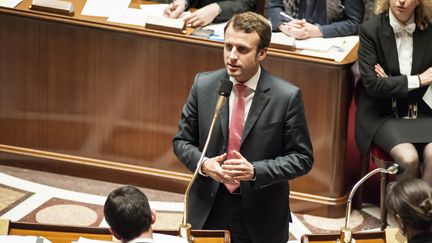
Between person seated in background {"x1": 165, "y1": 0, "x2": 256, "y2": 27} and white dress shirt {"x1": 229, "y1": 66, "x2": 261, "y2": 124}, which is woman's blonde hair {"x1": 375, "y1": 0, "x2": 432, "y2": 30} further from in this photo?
white dress shirt {"x1": 229, "y1": 66, "x2": 261, "y2": 124}

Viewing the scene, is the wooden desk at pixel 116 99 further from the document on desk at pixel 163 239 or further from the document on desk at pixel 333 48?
the document on desk at pixel 163 239

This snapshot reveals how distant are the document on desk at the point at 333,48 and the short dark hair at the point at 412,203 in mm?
2641

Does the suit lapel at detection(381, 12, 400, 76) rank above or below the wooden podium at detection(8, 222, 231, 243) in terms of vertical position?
above

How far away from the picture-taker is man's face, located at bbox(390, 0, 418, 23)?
537 centimetres

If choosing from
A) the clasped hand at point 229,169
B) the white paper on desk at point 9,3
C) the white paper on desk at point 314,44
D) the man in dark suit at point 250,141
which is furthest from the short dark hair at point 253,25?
the white paper on desk at point 9,3

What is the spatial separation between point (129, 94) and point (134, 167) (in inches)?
20.3

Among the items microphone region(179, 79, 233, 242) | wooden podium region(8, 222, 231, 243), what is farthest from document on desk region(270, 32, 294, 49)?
wooden podium region(8, 222, 231, 243)

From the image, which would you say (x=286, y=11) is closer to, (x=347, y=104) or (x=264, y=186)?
(x=347, y=104)

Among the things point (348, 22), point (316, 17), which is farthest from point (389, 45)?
point (316, 17)

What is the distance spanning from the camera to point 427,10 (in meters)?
5.45

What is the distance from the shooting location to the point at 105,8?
619 cm

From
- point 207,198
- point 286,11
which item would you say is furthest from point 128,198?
point 286,11

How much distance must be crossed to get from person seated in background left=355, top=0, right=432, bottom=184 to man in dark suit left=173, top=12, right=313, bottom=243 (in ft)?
5.36

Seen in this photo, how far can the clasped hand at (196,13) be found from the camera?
6.02m
